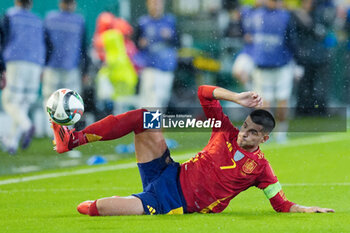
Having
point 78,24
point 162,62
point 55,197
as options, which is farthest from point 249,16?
point 55,197

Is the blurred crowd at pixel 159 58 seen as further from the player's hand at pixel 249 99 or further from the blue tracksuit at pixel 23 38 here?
the player's hand at pixel 249 99

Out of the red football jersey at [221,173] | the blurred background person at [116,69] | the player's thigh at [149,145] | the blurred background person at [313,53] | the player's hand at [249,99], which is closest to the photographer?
the player's hand at [249,99]

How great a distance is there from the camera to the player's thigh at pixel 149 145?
6891 mm

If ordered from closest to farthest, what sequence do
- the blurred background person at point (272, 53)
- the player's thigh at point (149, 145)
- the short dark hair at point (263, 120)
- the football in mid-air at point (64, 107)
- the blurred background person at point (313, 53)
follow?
1. the short dark hair at point (263, 120)
2. the player's thigh at point (149, 145)
3. the football in mid-air at point (64, 107)
4. the blurred background person at point (272, 53)
5. the blurred background person at point (313, 53)

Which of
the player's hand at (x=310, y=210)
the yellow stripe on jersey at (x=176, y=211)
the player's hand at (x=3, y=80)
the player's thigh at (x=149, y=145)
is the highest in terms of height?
the player's thigh at (x=149, y=145)

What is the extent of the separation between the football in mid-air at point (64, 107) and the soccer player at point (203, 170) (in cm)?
17

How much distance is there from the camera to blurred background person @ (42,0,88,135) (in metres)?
13.6

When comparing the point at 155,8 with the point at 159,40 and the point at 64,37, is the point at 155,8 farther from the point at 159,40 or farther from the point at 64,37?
the point at 64,37

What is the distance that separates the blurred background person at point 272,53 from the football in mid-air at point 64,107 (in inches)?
300

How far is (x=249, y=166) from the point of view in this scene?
6711 millimetres

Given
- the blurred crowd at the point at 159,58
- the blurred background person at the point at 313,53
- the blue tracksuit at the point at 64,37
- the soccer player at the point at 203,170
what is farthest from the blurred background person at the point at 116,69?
the soccer player at the point at 203,170

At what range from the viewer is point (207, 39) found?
1694 centimetres

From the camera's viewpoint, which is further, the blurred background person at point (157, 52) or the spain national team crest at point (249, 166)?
the blurred background person at point (157, 52)

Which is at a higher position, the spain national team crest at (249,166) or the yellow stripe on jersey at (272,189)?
the spain national team crest at (249,166)
